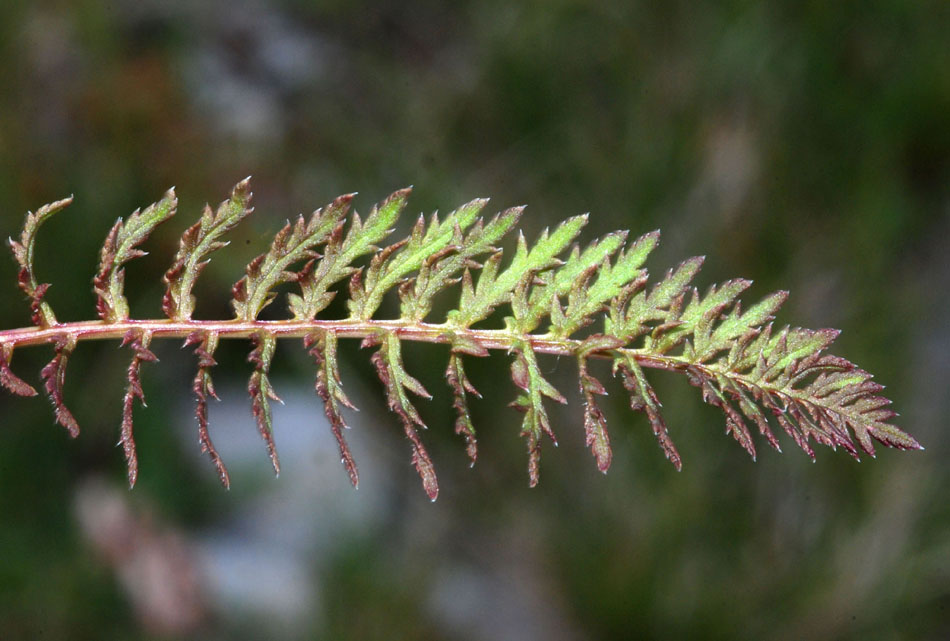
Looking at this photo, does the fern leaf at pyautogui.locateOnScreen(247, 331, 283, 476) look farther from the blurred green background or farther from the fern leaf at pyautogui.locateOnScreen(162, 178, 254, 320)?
the blurred green background

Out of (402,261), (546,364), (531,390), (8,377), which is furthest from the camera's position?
(546,364)

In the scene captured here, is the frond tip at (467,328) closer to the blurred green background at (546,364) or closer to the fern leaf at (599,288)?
the fern leaf at (599,288)

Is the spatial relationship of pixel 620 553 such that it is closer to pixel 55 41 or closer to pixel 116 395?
pixel 116 395

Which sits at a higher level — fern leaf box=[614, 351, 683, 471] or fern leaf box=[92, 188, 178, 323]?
fern leaf box=[92, 188, 178, 323]

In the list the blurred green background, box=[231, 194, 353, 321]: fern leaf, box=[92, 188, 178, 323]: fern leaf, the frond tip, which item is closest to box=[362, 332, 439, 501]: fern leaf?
the frond tip

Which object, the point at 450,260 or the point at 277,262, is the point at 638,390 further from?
the point at 277,262

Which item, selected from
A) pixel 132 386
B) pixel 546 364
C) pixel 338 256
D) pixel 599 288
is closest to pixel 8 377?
pixel 132 386
